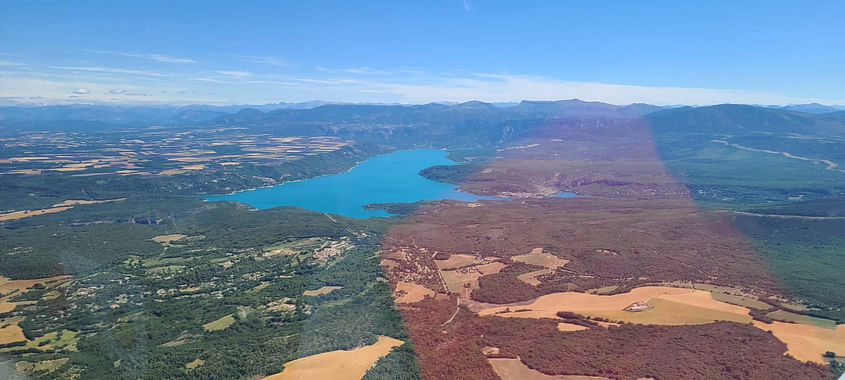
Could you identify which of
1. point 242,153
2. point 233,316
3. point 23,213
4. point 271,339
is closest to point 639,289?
point 271,339

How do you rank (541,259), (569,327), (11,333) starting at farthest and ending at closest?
(541,259) → (11,333) → (569,327)

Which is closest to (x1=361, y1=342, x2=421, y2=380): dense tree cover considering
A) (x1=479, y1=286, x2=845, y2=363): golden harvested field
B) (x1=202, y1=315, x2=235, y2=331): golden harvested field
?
(x1=479, y1=286, x2=845, y2=363): golden harvested field

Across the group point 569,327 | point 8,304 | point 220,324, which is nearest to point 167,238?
point 8,304

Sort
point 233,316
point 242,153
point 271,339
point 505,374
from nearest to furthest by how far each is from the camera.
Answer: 1. point 505,374
2. point 271,339
3. point 233,316
4. point 242,153

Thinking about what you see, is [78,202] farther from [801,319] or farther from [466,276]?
[801,319]

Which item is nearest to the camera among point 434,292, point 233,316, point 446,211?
point 233,316

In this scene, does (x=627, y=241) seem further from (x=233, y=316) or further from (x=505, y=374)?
(x=233, y=316)

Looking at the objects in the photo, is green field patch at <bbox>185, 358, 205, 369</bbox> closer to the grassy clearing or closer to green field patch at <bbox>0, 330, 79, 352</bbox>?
green field patch at <bbox>0, 330, 79, 352</bbox>
